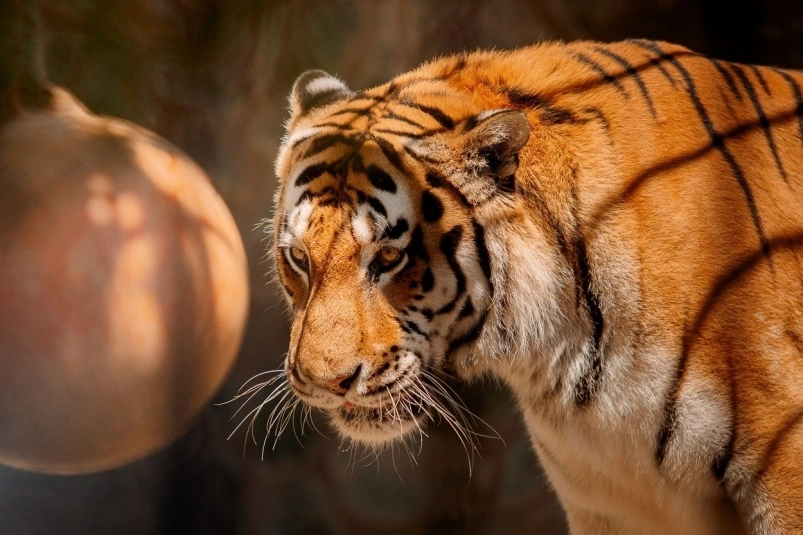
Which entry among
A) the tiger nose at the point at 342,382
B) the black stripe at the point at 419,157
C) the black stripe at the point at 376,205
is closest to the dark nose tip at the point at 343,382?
the tiger nose at the point at 342,382

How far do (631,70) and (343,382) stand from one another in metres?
0.78

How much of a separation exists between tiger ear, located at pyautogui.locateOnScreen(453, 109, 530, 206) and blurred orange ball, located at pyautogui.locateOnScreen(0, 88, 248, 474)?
0.48 m

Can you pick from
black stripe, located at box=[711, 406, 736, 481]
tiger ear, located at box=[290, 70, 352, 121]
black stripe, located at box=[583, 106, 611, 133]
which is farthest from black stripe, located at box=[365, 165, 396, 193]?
A: black stripe, located at box=[711, 406, 736, 481]

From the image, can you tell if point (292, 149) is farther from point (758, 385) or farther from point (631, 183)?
point (758, 385)

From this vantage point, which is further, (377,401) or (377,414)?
(377,414)

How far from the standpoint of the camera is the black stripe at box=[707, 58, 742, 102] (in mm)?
1482

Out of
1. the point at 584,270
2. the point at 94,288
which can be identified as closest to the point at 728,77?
the point at 584,270

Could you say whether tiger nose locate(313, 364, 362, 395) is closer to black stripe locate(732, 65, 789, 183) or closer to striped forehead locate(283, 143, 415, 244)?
striped forehead locate(283, 143, 415, 244)

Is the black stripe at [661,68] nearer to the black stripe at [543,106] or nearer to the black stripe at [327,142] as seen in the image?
the black stripe at [543,106]

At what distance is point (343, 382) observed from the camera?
4.21 feet

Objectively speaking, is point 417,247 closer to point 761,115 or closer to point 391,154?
point 391,154

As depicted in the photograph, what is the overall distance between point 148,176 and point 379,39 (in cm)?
70

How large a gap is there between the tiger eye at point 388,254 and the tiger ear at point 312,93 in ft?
1.31

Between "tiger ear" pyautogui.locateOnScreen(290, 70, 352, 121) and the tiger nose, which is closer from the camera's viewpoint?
the tiger nose
